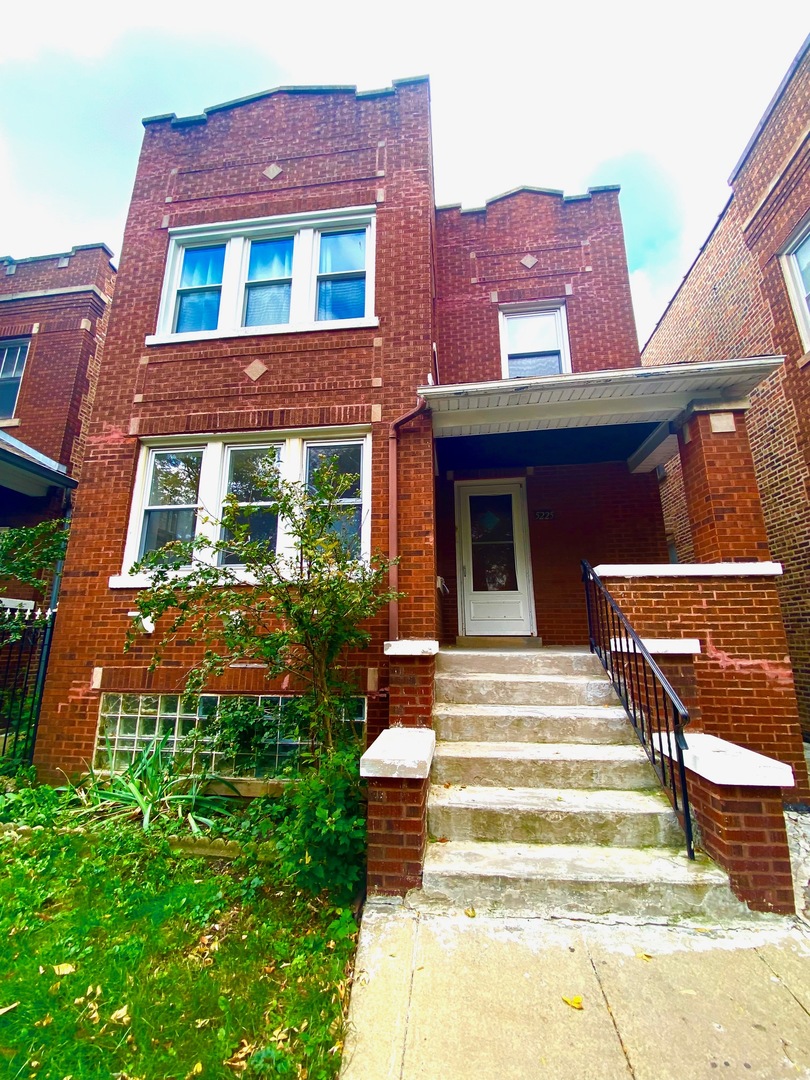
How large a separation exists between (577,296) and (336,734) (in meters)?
7.44

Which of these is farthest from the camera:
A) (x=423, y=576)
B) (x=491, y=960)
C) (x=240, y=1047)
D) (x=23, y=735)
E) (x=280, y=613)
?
(x=23, y=735)

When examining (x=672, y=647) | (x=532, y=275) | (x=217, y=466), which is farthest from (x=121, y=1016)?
(x=532, y=275)

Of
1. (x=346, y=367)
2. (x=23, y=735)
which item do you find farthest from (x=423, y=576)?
(x=23, y=735)

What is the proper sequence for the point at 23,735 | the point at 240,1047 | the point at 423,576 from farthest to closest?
the point at 23,735, the point at 423,576, the point at 240,1047

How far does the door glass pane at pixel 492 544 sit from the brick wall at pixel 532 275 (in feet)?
6.79

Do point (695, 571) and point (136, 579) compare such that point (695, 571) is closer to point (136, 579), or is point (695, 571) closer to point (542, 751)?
point (542, 751)

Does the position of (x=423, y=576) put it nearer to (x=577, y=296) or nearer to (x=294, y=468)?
(x=294, y=468)

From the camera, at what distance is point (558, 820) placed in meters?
3.15

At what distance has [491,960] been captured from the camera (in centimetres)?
239

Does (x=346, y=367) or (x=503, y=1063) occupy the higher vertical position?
(x=346, y=367)

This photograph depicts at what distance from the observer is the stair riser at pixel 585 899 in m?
2.69

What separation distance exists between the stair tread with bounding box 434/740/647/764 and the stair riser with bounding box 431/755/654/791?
3cm

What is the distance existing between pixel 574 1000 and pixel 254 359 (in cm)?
613

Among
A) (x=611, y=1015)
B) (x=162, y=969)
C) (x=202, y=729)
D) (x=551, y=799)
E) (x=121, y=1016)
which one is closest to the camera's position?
(x=611, y=1015)
